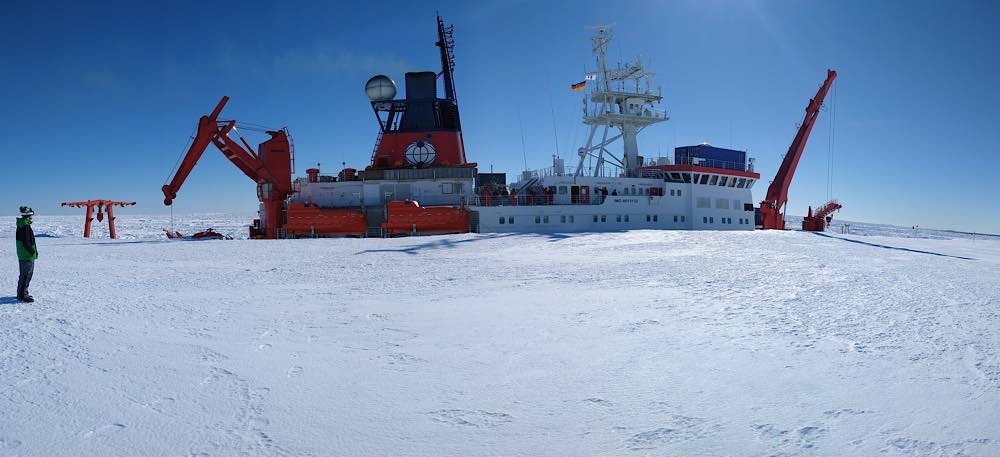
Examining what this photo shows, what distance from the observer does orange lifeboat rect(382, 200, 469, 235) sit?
2875 centimetres

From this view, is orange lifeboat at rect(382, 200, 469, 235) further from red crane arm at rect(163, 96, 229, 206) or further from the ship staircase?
red crane arm at rect(163, 96, 229, 206)

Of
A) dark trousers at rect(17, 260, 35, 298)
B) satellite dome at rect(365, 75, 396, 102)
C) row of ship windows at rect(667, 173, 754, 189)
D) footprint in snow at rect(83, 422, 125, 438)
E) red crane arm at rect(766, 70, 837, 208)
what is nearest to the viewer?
footprint in snow at rect(83, 422, 125, 438)

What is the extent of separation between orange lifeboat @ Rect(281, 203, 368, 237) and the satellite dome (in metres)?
9.50

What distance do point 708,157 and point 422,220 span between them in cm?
1978

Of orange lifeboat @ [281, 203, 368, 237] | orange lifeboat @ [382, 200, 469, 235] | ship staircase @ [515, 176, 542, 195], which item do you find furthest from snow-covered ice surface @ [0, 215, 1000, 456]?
ship staircase @ [515, 176, 542, 195]

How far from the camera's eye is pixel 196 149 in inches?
1219

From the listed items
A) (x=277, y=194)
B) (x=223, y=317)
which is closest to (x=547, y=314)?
(x=223, y=317)

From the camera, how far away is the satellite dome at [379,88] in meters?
35.3

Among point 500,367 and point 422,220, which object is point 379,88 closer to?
point 422,220

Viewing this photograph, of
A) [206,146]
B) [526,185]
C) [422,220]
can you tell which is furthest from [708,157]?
[206,146]

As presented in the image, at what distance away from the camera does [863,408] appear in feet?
15.2

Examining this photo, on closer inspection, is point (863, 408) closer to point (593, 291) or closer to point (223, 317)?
point (593, 291)

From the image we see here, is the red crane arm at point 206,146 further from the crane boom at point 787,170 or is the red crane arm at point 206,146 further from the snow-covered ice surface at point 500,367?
the crane boom at point 787,170

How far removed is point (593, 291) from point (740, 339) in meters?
3.98
